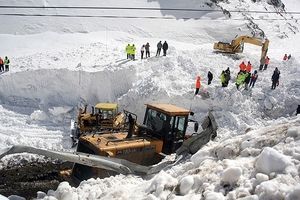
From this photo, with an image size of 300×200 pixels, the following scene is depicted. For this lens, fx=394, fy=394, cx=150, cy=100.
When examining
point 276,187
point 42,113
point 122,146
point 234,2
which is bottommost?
point 42,113

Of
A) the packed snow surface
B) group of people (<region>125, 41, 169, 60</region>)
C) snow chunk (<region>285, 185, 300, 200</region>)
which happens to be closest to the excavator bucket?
the packed snow surface

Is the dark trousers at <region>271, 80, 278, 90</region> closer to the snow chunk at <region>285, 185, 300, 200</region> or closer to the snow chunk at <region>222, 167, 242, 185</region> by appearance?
the snow chunk at <region>222, 167, 242, 185</region>

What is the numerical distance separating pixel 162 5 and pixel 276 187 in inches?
1380

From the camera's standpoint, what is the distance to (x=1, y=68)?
22375 millimetres

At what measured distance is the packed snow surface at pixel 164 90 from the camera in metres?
6.14

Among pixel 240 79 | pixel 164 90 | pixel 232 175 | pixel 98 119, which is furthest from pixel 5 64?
pixel 232 175

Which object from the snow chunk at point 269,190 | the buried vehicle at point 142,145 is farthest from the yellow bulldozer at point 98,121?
the snow chunk at point 269,190

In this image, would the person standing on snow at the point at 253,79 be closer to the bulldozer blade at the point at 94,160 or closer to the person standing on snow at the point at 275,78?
the person standing on snow at the point at 275,78

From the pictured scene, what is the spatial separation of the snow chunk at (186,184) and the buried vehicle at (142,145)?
3.24 m

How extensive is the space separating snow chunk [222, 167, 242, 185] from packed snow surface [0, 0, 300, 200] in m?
0.01

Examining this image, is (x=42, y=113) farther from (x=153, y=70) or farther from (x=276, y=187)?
(x=276, y=187)

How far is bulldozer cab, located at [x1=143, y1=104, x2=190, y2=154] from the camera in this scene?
12.1 meters

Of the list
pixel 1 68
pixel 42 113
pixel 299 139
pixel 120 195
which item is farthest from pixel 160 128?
pixel 1 68

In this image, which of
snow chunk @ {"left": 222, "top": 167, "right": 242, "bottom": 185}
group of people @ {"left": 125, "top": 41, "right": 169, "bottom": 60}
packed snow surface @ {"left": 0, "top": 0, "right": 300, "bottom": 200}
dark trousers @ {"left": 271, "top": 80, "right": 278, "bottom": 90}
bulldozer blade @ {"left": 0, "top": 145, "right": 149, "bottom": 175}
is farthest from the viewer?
group of people @ {"left": 125, "top": 41, "right": 169, "bottom": 60}
